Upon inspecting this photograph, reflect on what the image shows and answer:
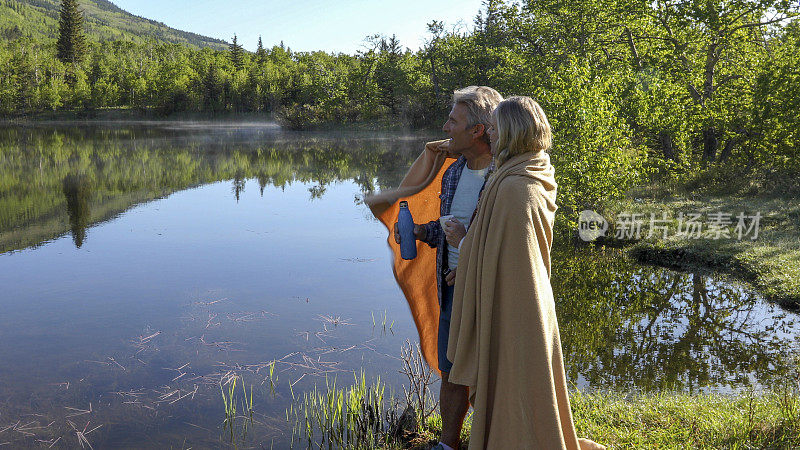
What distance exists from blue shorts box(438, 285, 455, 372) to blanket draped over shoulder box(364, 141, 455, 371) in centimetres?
49

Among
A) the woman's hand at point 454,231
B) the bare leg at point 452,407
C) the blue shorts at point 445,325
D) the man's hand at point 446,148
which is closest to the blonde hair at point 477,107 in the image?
the man's hand at point 446,148

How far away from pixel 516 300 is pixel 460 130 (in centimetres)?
106

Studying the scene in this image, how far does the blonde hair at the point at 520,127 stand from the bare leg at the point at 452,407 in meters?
1.38

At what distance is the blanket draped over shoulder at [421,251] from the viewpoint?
3879mm

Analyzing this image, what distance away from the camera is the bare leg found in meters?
3.40

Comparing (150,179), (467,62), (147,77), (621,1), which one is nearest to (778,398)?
(621,1)

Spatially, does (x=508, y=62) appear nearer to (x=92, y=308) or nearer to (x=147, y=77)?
(x=92, y=308)

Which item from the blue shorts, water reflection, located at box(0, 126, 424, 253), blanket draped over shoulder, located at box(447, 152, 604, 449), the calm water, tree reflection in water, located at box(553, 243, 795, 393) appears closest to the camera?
blanket draped over shoulder, located at box(447, 152, 604, 449)

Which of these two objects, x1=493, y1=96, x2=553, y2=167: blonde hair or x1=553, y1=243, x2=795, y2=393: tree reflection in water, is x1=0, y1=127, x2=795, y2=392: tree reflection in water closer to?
x1=553, y1=243, x2=795, y2=393: tree reflection in water

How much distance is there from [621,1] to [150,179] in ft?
57.6

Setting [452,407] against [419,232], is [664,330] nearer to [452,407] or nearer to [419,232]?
[452,407]

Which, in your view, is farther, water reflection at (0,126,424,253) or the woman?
water reflection at (0,126,424,253)

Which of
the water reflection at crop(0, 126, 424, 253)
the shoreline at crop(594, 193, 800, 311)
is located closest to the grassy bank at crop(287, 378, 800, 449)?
the shoreline at crop(594, 193, 800, 311)

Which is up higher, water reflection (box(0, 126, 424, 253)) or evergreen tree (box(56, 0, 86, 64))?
evergreen tree (box(56, 0, 86, 64))
